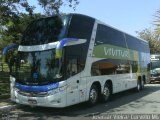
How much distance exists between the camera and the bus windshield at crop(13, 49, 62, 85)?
12609mm

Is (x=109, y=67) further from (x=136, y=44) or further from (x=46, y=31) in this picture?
(x=136, y=44)

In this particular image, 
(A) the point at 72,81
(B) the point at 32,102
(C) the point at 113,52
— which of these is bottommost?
(B) the point at 32,102

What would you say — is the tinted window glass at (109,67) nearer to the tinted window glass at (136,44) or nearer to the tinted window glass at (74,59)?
the tinted window glass at (74,59)

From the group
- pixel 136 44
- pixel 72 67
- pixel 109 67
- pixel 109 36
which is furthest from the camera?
pixel 136 44

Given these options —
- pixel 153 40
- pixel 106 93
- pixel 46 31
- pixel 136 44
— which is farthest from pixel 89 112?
pixel 153 40

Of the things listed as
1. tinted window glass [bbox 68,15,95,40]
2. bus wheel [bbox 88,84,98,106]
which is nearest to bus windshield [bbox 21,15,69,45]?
tinted window glass [bbox 68,15,95,40]

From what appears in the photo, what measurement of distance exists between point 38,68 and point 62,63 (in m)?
0.98

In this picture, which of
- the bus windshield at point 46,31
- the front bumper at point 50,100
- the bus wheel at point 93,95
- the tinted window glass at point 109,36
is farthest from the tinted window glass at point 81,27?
the front bumper at point 50,100

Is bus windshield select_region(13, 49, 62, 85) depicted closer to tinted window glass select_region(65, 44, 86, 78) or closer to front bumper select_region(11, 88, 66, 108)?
tinted window glass select_region(65, 44, 86, 78)

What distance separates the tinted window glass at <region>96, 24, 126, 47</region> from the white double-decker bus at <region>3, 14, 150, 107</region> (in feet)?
0.15

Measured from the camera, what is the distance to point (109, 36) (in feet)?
56.4

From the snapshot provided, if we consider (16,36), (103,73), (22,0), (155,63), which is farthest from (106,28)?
(155,63)

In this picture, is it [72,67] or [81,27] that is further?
[81,27]

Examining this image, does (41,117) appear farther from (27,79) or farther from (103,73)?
(103,73)
